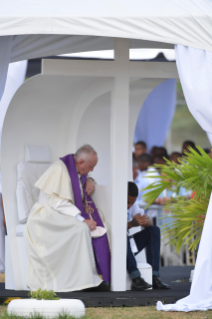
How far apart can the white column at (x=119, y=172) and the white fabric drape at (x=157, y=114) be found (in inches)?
208

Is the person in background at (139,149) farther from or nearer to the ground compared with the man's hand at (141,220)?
farther from the ground

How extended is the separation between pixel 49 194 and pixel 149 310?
1917 millimetres

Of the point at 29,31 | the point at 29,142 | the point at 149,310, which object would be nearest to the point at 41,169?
the point at 29,142

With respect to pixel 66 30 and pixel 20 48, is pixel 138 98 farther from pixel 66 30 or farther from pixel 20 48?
pixel 66 30

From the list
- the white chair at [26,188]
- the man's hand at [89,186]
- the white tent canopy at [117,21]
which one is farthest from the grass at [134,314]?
the white tent canopy at [117,21]

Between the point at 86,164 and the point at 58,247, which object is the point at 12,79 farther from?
the point at 58,247

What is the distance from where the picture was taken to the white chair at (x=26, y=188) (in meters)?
6.46

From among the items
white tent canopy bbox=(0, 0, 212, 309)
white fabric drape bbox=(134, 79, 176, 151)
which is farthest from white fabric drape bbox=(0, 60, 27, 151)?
white fabric drape bbox=(134, 79, 176, 151)

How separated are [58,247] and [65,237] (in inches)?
5.1

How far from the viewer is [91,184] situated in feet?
22.2

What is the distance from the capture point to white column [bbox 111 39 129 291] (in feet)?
20.1

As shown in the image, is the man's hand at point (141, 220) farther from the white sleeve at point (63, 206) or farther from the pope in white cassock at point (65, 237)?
the white sleeve at point (63, 206)

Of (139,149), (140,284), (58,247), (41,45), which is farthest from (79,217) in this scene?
(139,149)

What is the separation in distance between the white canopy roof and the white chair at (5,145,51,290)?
1.91 meters
